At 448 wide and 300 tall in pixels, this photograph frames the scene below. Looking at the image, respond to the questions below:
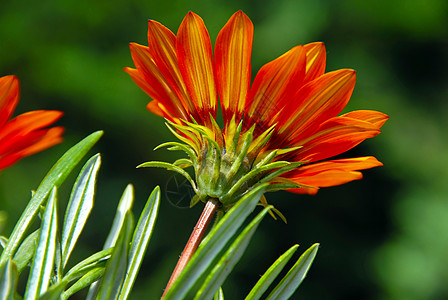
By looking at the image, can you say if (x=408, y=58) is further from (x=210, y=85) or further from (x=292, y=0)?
(x=210, y=85)

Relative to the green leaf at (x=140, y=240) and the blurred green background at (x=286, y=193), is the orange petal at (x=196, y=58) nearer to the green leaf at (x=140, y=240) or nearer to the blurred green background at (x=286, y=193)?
the green leaf at (x=140, y=240)

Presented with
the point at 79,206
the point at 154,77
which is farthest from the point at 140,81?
the point at 79,206

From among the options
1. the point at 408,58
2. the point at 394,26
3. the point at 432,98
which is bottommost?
the point at 432,98

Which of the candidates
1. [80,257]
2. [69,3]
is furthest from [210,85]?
[69,3]

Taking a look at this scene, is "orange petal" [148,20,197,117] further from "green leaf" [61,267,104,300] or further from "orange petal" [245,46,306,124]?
"green leaf" [61,267,104,300]

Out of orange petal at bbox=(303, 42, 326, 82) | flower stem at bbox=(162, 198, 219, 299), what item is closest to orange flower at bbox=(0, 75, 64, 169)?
flower stem at bbox=(162, 198, 219, 299)
